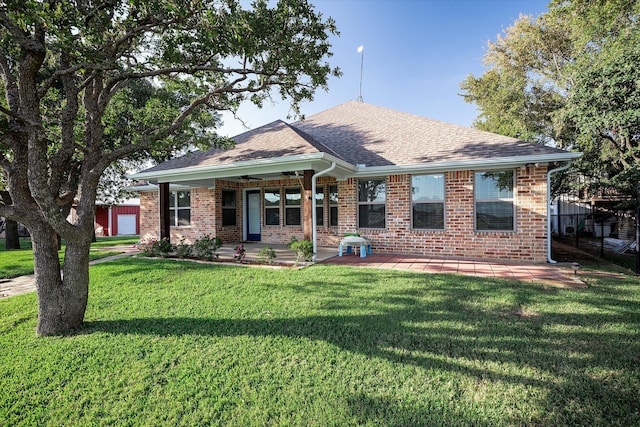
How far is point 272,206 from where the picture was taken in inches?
491

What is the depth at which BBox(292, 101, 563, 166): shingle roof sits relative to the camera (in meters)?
8.30

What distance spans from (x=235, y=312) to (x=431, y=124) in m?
9.76

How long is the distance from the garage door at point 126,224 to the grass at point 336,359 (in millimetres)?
23641

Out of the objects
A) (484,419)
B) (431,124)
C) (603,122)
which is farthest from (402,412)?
(431,124)

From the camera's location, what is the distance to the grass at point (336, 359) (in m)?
2.34

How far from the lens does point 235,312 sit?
4449 mm

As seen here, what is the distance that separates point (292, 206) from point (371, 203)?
3.69 metres

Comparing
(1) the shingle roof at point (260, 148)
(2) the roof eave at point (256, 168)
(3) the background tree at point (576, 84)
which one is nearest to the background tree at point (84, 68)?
(2) the roof eave at point (256, 168)

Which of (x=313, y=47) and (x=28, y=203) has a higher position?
(x=313, y=47)

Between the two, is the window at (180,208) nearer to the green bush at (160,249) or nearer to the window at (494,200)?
Result: the green bush at (160,249)

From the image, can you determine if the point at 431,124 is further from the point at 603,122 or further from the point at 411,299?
the point at 411,299

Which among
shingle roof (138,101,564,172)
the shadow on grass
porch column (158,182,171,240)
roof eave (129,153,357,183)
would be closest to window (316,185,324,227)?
roof eave (129,153,357,183)

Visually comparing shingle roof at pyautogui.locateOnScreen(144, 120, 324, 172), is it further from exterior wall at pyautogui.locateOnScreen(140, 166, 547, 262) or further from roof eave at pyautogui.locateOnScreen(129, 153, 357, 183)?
exterior wall at pyautogui.locateOnScreen(140, 166, 547, 262)

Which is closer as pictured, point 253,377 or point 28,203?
point 253,377
